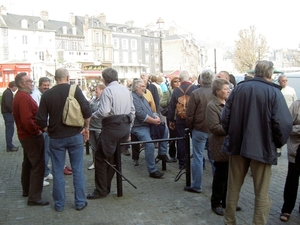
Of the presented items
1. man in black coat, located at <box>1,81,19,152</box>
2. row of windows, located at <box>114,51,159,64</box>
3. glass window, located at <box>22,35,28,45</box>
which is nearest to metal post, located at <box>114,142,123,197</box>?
man in black coat, located at <box>1,81,19,152</box>

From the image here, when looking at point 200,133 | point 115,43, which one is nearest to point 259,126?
point 200,133

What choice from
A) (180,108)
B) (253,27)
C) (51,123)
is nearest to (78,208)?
(51,123)

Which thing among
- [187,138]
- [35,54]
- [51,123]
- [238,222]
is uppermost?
[35,54]

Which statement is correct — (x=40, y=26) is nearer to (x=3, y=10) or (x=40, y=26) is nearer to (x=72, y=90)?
(x=3, y=10)

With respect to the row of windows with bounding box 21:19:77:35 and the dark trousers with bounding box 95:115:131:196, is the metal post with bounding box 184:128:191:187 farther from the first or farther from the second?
the row of windows with bounding box 21:19:77:35

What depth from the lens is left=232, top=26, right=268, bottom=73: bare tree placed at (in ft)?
134

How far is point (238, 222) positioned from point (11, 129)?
25.7 ft

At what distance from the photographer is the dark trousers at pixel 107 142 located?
5855mm

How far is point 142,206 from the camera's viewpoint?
560cm

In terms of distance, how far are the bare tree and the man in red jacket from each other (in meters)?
36.8

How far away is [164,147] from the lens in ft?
26.4

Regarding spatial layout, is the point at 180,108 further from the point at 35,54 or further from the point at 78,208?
the point at 35,54

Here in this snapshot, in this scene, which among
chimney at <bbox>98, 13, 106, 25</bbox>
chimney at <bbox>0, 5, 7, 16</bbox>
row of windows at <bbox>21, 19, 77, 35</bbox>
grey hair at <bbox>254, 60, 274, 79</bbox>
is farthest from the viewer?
chimney at <bbox>98, 13, 106, 25</bbox>

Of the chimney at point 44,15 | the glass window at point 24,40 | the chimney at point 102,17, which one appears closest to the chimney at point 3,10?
the glass window at point 24,40
